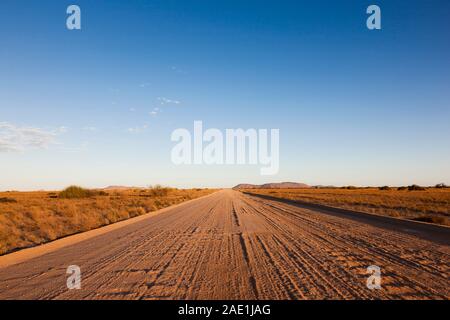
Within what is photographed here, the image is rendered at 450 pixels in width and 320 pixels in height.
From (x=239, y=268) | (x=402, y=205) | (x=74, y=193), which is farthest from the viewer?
(x=74, y=193)

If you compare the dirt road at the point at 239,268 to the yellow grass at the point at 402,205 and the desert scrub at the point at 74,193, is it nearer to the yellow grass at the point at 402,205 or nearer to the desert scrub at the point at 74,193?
the yellow grass at the point at 402,205

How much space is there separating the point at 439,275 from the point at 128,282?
237 inches

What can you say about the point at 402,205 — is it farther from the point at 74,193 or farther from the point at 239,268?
the point at 74,193

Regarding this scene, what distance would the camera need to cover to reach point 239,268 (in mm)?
6918

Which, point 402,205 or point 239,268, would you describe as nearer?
point 239,268

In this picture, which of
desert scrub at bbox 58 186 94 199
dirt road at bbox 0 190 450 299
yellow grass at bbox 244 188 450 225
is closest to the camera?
dirt road at bbox 0 190 450 299

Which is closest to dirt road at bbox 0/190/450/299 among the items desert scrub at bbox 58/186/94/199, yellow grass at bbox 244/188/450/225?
yellow grass at bbox 244/188/450/225

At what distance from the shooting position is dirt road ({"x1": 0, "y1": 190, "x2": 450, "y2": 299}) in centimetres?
533

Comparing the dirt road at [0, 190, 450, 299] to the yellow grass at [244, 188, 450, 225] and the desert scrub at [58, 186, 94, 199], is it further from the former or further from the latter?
the desert scrub at [58, 186, 94, 199]

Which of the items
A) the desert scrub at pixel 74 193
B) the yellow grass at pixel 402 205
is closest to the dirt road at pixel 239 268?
the yellow grass at pixel 402 205

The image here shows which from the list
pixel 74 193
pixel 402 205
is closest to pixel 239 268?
pixel 402 205

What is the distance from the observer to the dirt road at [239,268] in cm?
533
